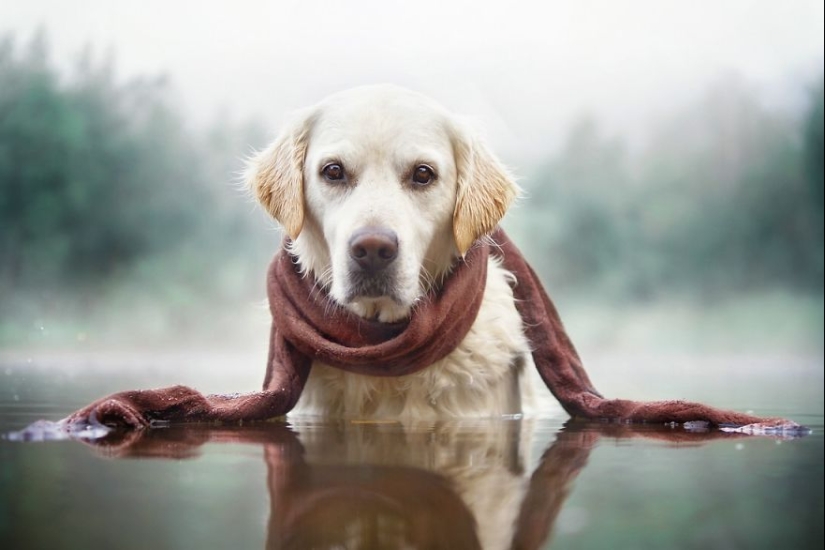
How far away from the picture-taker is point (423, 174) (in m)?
1.93

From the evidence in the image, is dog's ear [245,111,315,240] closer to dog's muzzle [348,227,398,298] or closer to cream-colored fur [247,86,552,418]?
cream-colored fur [247,86,552,418]

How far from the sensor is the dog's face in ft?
5.92

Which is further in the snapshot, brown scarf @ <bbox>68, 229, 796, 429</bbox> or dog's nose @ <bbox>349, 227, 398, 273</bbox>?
brown scarf @ <bbox>68, 229, 796, 429</bbox>

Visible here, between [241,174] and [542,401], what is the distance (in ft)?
3.41

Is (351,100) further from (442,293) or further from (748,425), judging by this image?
(748,425)

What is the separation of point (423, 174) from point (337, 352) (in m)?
0.45

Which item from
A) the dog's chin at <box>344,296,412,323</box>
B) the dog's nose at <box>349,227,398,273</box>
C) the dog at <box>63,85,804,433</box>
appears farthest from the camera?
the dog's chin at <box>344,296,412,323</box>

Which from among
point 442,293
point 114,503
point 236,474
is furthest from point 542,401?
point 114,503

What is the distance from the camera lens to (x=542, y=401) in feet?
7.92

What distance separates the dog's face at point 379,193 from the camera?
1.81 metres

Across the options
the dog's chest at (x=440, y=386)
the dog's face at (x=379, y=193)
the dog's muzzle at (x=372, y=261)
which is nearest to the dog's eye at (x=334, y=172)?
the dog's face at (x=379, y=193)

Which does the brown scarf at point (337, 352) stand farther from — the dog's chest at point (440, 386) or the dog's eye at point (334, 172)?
the dog's eye at point (334, 172)

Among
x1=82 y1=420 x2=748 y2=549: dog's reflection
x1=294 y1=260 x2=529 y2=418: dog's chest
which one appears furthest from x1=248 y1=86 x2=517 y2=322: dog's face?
x1=82 y1=420 x2=748 y2=549: dog's reflection

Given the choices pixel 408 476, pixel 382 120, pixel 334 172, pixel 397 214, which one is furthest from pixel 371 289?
pixel 408 476
